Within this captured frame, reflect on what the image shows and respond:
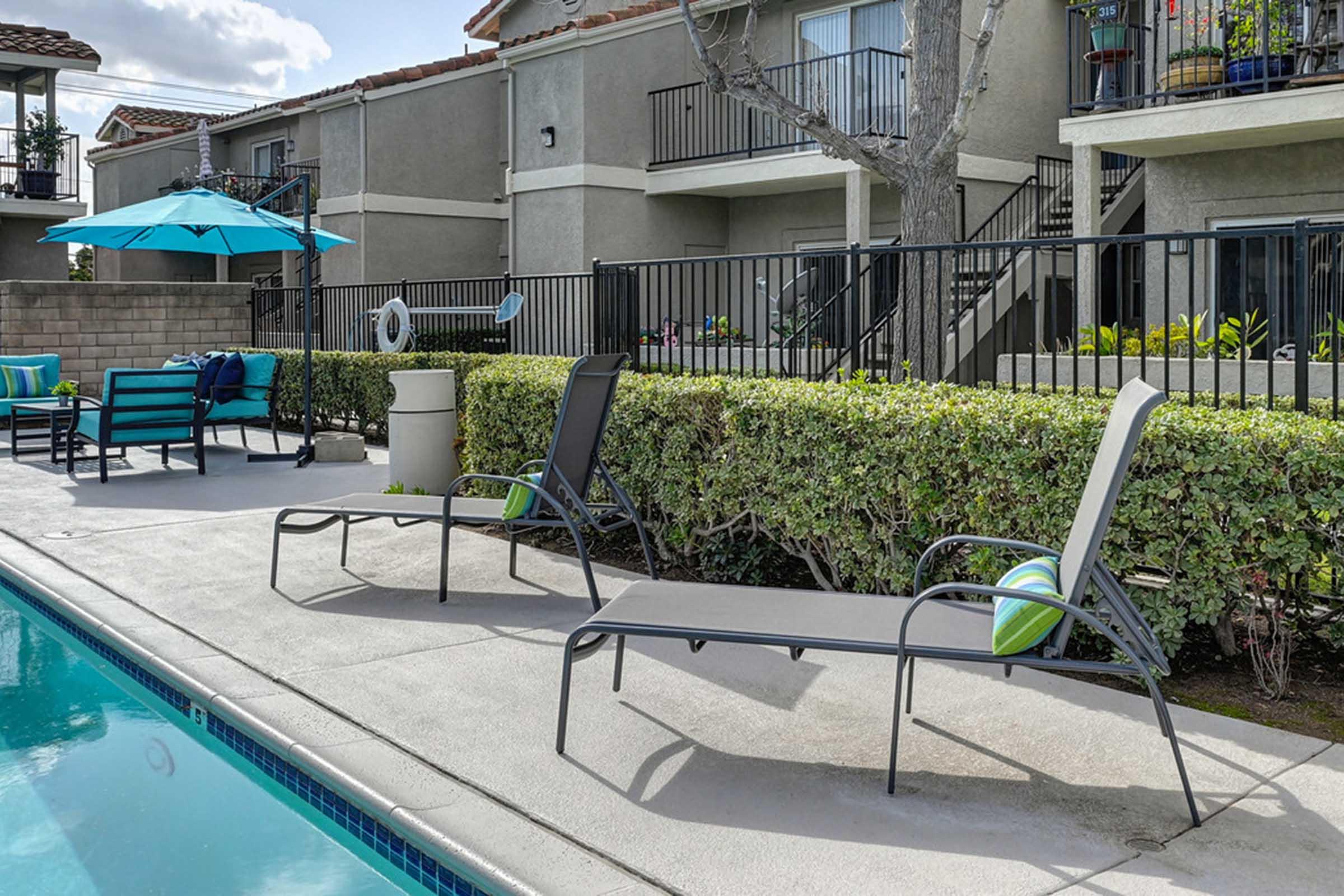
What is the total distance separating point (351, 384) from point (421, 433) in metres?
5.46

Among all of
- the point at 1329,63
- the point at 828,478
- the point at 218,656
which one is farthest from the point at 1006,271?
the point at 218,656

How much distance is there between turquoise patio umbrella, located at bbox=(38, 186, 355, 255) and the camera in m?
12.4

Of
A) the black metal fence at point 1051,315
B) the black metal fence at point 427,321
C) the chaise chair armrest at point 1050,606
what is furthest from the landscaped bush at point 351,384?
the chaise chair armrest at point 1050,606

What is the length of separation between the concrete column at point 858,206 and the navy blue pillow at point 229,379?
299 inches

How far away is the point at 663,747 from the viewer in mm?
4180

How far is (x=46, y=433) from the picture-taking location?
1437 cm

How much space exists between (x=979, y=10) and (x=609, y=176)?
577cm

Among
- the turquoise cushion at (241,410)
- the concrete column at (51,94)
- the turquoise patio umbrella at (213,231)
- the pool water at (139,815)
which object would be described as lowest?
the pool water at (139,815)

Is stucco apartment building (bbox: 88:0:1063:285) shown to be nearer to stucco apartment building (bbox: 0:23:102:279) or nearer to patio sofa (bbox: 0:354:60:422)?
stucco apartment building (bbox: 0:23:102:279)

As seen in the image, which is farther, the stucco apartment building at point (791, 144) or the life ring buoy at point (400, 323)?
the life ring buoy at point (400, 323)

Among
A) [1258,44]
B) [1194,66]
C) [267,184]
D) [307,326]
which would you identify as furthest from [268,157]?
[1258,44]

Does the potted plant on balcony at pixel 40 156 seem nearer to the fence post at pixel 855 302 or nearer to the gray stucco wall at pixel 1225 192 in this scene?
the gray stucco wall at pixel 1225 192

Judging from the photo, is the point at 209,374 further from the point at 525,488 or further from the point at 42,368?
the point at 525,488

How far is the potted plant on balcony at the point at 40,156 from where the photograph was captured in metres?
25.5
